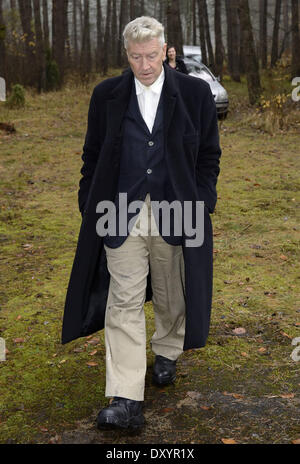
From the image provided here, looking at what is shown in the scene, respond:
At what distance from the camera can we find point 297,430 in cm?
360

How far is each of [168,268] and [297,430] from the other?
1.20 m

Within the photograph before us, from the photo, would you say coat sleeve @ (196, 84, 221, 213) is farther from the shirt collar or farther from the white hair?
the white hair

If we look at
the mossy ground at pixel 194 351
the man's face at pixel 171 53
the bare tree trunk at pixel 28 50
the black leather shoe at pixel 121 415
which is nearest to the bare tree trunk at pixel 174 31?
the bare tree trunk at pixel 28 50

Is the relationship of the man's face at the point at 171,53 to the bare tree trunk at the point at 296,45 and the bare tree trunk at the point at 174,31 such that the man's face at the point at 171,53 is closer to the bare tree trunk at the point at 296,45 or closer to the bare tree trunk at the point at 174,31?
the bare tree trunk at the point at 174,31

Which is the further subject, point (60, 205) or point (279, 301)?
point (60, 205)

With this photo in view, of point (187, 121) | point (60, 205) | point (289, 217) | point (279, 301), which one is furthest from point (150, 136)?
point (60, 205)

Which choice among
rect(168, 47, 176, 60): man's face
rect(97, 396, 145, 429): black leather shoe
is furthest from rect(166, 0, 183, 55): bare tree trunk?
rect(97, 396, 145, 429): black leather shoe

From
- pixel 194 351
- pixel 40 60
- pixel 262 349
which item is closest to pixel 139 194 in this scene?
pixel 194 351

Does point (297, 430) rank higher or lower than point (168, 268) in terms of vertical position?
lower

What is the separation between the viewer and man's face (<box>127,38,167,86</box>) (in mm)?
3375

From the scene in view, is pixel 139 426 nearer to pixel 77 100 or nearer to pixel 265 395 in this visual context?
pixel 265 395

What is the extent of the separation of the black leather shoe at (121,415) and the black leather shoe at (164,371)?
0.58 meters

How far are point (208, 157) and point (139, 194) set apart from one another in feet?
1.76

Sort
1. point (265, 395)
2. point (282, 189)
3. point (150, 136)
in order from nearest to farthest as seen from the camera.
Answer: point (150, 136) → point (265, 395) → point (282, 189)
